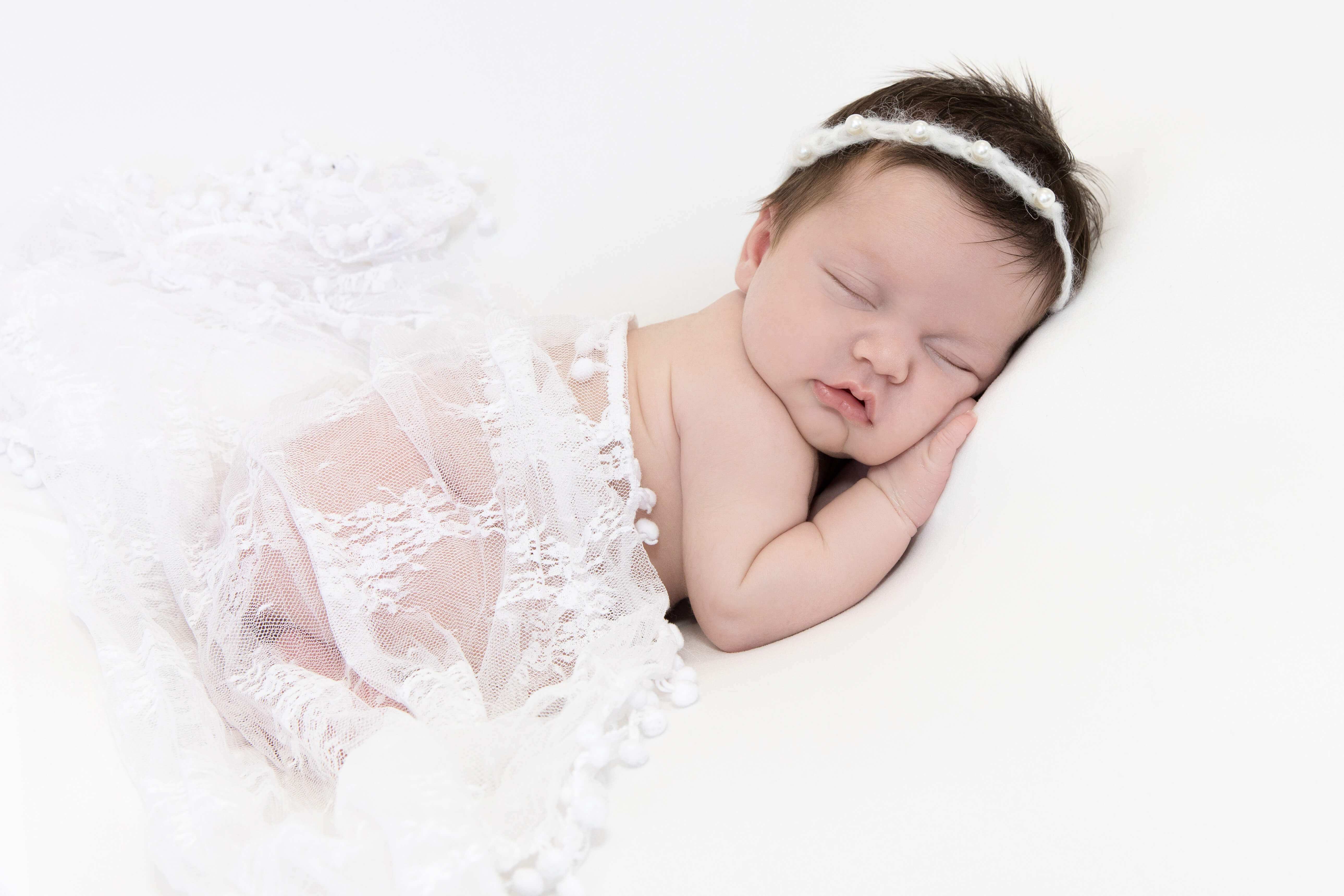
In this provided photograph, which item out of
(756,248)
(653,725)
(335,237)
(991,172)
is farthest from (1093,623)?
(335,237)

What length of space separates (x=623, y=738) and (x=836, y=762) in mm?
203

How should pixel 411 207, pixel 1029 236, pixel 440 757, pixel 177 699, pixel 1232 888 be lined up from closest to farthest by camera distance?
1. pixel 1232 888
2. pixel 440 757
3. pixel 177 699
4. pixel 1029 236
5. pixel 411 207

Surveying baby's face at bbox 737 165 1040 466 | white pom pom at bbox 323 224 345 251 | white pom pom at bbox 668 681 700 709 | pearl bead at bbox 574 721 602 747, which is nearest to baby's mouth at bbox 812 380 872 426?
baby's face at bbox 737 165 1040 466

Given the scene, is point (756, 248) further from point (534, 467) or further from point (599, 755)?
point (599, 755)

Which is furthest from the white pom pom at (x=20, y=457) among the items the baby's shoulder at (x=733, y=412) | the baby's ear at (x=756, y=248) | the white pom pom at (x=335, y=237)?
the baby's ear at (x=756, y=248)

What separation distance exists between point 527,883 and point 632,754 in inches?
6.5

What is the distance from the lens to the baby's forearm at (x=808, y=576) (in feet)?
3.62

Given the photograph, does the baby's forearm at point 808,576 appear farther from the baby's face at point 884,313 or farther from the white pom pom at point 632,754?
the white pom pom at point 632,754

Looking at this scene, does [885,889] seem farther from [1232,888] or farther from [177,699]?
[177,699]

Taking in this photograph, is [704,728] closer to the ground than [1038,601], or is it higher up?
closer to the ground

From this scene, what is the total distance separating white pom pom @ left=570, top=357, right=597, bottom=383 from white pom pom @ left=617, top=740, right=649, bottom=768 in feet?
1.44

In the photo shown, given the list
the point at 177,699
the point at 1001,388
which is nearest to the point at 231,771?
the point at 177,699

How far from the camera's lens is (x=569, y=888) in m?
0.79

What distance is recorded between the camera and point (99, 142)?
1.69m
